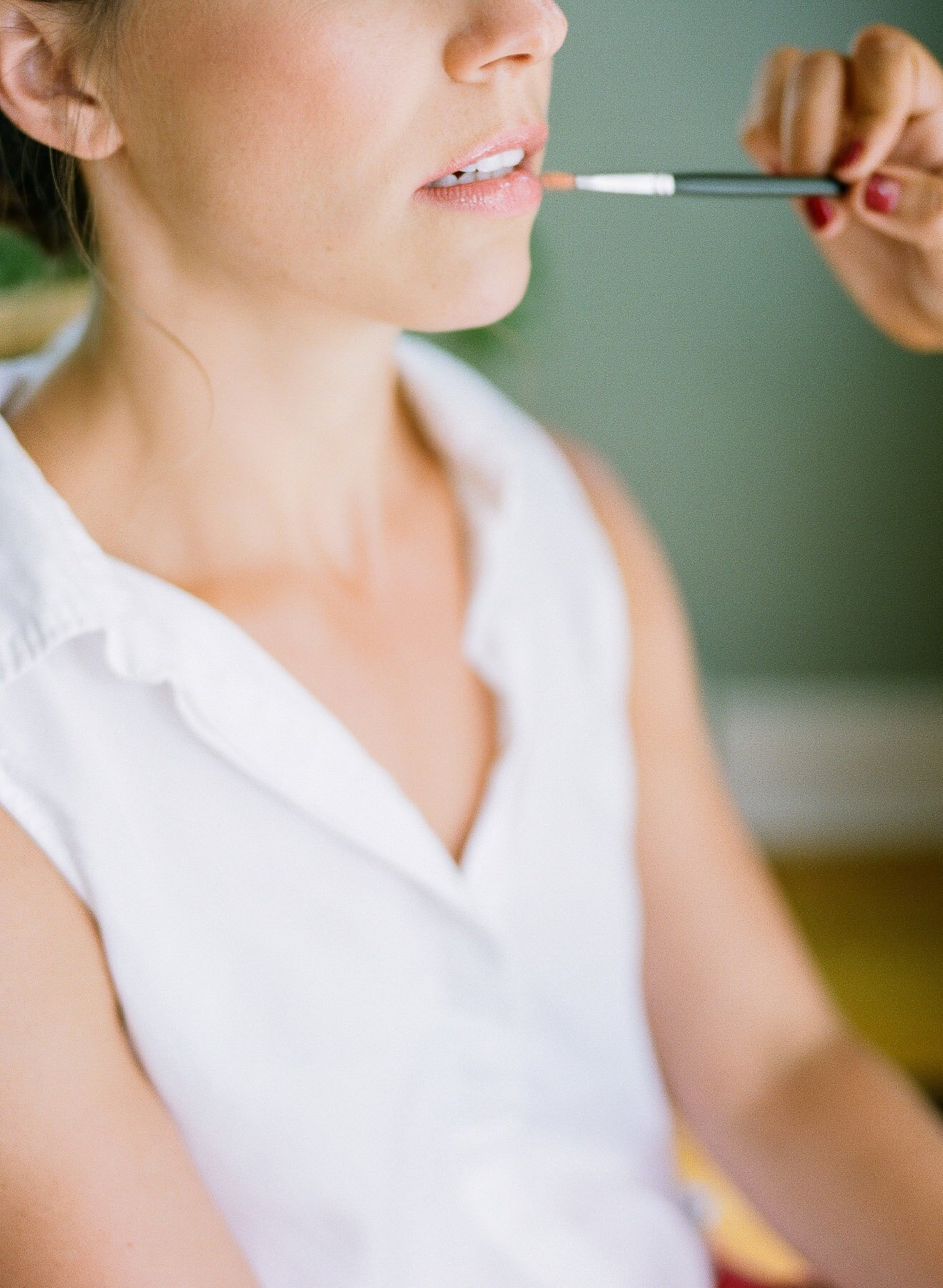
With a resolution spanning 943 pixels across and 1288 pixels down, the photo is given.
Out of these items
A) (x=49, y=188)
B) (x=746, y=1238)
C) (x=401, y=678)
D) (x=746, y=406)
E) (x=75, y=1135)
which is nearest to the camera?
(x=75, y=1135)

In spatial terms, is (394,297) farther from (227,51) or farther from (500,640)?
(500,640)

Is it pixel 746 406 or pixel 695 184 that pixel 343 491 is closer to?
pixel 695 184

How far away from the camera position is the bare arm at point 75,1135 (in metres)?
0.50

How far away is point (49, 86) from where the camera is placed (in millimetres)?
585

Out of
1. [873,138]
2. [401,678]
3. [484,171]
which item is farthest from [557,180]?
[401,678]

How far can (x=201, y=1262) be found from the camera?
21.5 inches

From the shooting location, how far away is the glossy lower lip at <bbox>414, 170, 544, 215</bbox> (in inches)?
22.3

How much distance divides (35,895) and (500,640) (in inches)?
12.4

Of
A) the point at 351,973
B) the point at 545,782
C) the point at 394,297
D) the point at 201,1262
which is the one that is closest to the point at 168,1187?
the point at 201,1262

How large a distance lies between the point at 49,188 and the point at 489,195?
23 cm

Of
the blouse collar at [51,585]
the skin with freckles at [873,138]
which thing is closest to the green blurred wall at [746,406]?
the skin with freckles at [873,138]

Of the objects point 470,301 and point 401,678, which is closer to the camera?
point 470,301

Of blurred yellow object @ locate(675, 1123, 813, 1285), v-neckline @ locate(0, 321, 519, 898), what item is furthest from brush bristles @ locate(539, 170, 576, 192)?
blurred yellow object @ locate(675, 1123, 813, 1285)

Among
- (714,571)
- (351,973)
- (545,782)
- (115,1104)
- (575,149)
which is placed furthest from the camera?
(714,571)
